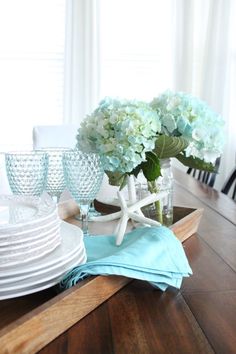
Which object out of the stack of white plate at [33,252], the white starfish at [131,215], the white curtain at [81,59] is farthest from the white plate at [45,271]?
the white curtain at [81,59]

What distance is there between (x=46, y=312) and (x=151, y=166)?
47 centimetres

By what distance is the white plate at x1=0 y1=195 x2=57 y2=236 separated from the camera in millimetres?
605

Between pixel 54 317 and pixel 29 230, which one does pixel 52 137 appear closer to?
pixel 29 230

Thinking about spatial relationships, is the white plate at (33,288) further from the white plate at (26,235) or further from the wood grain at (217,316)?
the wood grain at (217,316)

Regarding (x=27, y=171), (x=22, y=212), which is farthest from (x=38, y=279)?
(x=27, y=171)

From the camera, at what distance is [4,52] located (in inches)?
140

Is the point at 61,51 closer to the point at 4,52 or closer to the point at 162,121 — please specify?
the point at 4,52

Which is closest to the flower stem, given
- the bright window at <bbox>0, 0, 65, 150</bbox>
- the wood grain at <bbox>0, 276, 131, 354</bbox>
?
the wood grain at <bbox>0, 276, 131, 354</bbox>

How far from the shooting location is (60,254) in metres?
0.66

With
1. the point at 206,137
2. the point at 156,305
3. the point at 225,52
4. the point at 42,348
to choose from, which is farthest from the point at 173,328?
the point at 225,52

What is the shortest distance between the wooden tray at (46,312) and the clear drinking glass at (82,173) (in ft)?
0.91

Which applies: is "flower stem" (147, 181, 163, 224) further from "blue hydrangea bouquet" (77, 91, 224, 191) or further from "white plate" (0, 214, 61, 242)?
"white plate" (0, 214, 61, 242)

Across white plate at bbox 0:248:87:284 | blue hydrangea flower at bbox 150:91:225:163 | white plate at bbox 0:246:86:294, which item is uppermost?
blue hydrangea flower at bbox 150:91:225:163

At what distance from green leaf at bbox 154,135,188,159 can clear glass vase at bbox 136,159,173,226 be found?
0.06m
